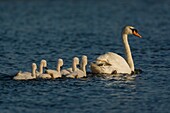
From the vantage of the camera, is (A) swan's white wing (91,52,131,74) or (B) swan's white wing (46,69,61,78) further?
(A) swan's white wing (91,52,131,74)

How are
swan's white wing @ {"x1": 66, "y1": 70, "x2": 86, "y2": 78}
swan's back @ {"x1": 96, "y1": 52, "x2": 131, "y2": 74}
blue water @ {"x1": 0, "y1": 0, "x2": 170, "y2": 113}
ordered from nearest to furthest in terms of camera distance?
blue water @ {"x1": 0, "y1": 0, "x2": 170, "y2": 113} → swan's white wing @ {"x1": 66, "y1": 70, "x2": 86, "y2": 78} → swan's back @ {"x1": 96, "y1": 52, "x2": 131, "y2": 74}

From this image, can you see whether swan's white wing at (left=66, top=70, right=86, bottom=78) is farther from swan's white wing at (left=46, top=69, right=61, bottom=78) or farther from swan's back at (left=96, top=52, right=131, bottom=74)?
swan's back at (left=96, top=52, right=131, bottom=74)

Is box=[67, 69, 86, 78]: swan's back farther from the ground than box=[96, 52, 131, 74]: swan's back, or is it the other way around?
box=[96, 52, 131, 74]: swan's back

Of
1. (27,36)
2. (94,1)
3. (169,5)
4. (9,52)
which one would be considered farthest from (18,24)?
(94,1)

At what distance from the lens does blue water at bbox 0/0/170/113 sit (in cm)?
1656

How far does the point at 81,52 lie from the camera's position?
86.8 ft

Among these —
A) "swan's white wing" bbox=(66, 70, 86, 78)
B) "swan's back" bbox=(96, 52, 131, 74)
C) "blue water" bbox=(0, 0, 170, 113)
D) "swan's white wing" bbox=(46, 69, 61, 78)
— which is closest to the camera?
"blue water" bbox=(0, 0, 170, 113)

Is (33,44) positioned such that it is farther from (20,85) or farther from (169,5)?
(169,5)

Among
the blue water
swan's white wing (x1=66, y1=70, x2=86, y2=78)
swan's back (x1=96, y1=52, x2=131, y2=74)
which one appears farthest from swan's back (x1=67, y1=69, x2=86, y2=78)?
swan's back (x1=96, y1=52, x2=131, y2=74)

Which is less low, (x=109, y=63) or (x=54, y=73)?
(x=109, y=63)

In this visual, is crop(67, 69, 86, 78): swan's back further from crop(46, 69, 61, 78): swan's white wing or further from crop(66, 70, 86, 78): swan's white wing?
crop(46, 69, 61, 78): swan's white wing

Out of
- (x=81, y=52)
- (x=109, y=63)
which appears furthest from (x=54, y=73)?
(x=81, y=52)

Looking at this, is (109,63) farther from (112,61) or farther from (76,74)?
(76,74)

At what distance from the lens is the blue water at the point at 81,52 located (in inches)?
652
